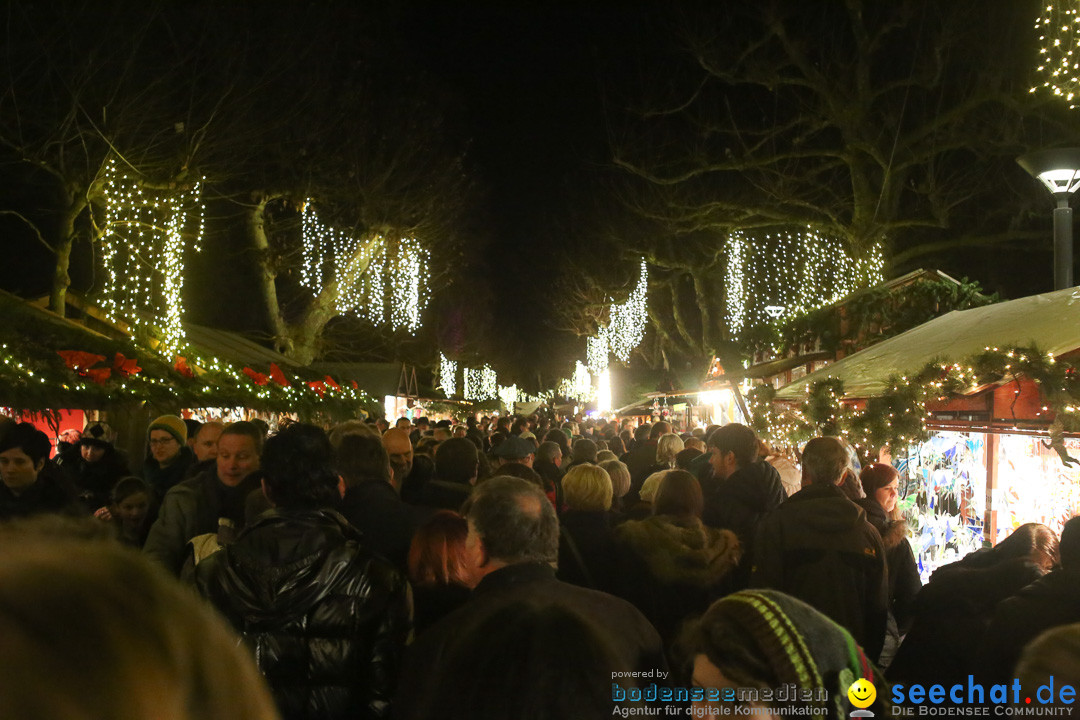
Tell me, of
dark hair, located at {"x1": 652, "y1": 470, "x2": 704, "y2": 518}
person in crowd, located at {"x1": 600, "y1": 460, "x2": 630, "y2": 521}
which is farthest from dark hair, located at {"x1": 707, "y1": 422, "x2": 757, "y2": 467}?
dark hair, located at {"x1": 652, "y1": 470, "x2": 704, "y2": 518}

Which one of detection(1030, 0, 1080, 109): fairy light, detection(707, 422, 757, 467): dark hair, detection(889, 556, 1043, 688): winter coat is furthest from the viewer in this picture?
detection(1030, 0, 1080, 109): fairy light

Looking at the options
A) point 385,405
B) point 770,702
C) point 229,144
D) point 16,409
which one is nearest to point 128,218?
point 229,144

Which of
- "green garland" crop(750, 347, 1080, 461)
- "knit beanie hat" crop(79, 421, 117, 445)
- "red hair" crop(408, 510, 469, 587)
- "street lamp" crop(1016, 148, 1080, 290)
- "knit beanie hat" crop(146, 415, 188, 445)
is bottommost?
"red hair" crop(408, 510, 469, 587)

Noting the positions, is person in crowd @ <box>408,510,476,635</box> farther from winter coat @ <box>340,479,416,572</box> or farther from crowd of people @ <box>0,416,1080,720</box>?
winter coat @ <box>340,479,416,572</box>

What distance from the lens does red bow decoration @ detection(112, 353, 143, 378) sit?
9.66 metres

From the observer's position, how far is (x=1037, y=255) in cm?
2155

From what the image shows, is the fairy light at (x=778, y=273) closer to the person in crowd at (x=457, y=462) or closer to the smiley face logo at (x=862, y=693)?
the person in crowd at (x=457, y=462)

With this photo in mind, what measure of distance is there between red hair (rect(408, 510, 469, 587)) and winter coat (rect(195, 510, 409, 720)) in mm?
586

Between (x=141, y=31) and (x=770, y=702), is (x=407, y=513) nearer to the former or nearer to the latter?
(x=770, y=702)

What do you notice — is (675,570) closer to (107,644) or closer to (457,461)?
(457,461)

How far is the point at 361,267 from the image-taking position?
25969 mm

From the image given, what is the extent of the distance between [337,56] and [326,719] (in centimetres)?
2180

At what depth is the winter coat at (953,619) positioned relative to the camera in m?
3.01

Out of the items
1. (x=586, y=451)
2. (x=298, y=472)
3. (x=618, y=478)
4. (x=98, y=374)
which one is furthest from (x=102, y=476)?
(x=298, y=472)
